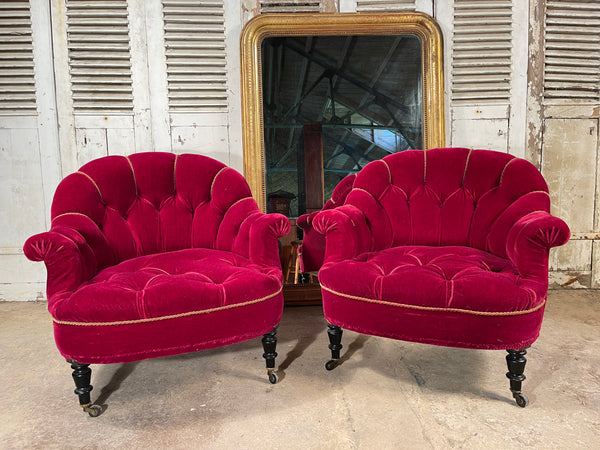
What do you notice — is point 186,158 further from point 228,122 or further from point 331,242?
point 331,242

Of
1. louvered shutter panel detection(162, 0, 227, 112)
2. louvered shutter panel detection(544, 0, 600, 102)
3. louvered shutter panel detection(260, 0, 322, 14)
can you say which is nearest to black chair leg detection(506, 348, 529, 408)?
louvered shutter panel detection(544, 0, 600, 102)

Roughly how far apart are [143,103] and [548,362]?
8.49ft

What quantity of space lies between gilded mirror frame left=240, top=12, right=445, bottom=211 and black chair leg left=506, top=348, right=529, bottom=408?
4.98ft

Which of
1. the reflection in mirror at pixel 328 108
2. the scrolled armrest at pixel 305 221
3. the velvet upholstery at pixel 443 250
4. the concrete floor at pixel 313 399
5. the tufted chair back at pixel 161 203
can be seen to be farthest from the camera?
the reflection in mirror at pixel 328 108

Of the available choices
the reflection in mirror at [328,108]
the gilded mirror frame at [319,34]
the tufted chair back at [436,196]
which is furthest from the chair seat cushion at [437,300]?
the gilded mirror frame at [319,34]

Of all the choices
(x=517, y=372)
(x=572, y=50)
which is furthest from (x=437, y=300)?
(x=572, y=50)

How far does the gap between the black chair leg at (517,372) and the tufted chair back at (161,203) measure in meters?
1.12

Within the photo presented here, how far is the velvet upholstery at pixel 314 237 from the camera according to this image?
2385 mm

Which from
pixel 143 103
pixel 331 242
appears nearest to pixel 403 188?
pixel 331 242

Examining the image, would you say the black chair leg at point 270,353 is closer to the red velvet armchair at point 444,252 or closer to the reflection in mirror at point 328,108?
the red velvet armchair at point 444,252

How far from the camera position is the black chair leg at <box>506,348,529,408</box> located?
4.88 ft

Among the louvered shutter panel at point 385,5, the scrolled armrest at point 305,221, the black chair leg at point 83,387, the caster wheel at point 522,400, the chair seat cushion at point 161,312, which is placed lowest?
the caster wheel at point 522,400

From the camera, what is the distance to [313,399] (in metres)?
1.56

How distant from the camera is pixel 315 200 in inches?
→ 102
